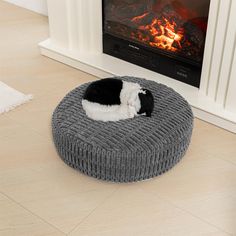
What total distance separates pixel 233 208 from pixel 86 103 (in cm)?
73

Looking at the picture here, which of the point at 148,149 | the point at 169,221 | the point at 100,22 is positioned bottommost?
the point at 169,221

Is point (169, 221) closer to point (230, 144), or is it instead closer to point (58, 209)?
point (58, 209)

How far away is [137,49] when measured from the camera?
96.6 inches

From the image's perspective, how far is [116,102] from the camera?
1.96m

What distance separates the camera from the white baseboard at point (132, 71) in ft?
7.16

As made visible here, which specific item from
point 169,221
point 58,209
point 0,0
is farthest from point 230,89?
point 0,0

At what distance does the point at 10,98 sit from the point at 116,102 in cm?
68

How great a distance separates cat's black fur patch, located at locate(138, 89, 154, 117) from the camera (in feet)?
6.38

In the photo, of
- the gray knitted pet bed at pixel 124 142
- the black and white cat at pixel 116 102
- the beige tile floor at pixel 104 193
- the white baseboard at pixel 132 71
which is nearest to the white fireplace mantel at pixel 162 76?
the white baseboard at pixel 132 71

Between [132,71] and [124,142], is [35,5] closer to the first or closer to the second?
[132,71]

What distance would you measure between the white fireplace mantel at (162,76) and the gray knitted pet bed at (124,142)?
25 cm

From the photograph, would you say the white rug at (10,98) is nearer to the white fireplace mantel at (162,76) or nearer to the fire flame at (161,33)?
the white fireplace mantel at (162,76)

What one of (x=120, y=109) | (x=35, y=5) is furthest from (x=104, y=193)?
(x=35, y=5)

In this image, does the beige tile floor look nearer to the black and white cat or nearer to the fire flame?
the black and white cat
